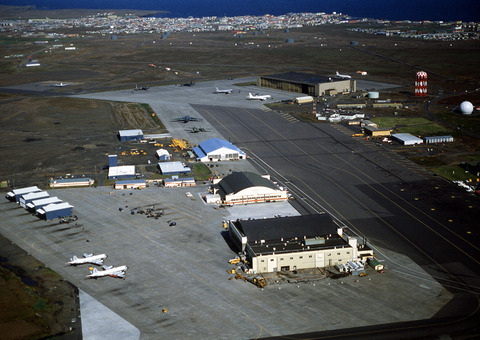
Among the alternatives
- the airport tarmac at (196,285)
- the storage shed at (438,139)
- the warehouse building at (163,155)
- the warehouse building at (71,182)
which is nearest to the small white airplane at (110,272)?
the airport tarmac at (196,285)

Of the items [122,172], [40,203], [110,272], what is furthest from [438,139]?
[110,272]

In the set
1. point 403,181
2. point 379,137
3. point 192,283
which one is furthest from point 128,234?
point 379,137

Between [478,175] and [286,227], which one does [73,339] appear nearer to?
[286,227]

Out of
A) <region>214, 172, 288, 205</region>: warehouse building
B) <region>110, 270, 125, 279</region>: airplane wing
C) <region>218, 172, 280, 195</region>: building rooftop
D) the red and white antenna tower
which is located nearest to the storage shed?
<region>218, 172, 280, 195</region>: building rooftop

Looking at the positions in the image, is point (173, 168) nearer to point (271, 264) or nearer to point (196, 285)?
point (271, 264)

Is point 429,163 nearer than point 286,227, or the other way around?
point 286,227

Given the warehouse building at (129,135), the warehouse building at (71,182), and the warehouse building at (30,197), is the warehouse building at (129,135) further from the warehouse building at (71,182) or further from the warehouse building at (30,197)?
the warehouse building at (30,197)
